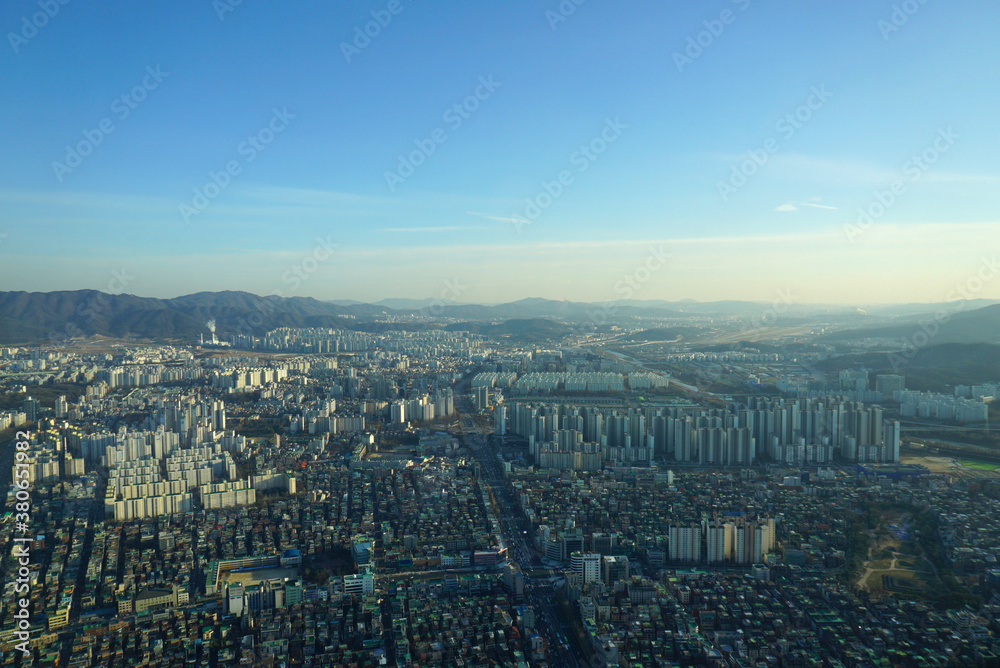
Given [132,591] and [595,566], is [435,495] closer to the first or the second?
[595,566]

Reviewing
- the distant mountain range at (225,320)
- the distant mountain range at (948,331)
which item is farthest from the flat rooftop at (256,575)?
the distant mountain range at (225,320)

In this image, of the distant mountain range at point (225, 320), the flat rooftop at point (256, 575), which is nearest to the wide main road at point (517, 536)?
the flat rooftop at point (256, 575)

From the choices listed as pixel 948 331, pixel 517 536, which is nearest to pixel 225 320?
pixel 948 331

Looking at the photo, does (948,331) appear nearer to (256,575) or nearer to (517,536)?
(517,536)

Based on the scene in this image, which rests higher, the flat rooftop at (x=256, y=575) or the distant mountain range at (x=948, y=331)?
the distant mountain range at (x=948, y=331)

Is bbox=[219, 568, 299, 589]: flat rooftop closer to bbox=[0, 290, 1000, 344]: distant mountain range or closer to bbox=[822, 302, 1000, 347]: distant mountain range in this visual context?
bbox=[822, 302, 1000, 347]: distant mountain range

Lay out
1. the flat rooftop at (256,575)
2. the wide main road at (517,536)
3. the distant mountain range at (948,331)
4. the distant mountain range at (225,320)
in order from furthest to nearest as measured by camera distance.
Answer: the distant mountain range at (225,320)
the distant mountain range at (948,331)
the flat rooftop at (256,575)
the wide main road at (517,536)

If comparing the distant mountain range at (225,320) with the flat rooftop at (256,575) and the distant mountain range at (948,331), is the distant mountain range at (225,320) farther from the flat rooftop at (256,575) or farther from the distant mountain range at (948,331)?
the flat rooftop at (256,575)

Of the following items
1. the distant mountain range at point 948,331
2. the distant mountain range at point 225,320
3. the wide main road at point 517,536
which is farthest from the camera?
the distant mountain range at point 225,320

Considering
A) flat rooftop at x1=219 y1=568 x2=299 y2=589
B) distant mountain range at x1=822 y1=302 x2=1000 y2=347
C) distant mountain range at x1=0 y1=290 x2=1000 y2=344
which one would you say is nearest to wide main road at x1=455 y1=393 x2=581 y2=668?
flat rooftop at x1=219 y1=568 x2=299 y2=589

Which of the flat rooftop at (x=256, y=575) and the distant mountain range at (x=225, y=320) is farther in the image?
the distant mountain range at (x=225, y=320)

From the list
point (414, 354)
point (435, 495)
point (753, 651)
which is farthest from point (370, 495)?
point (414, 354)
